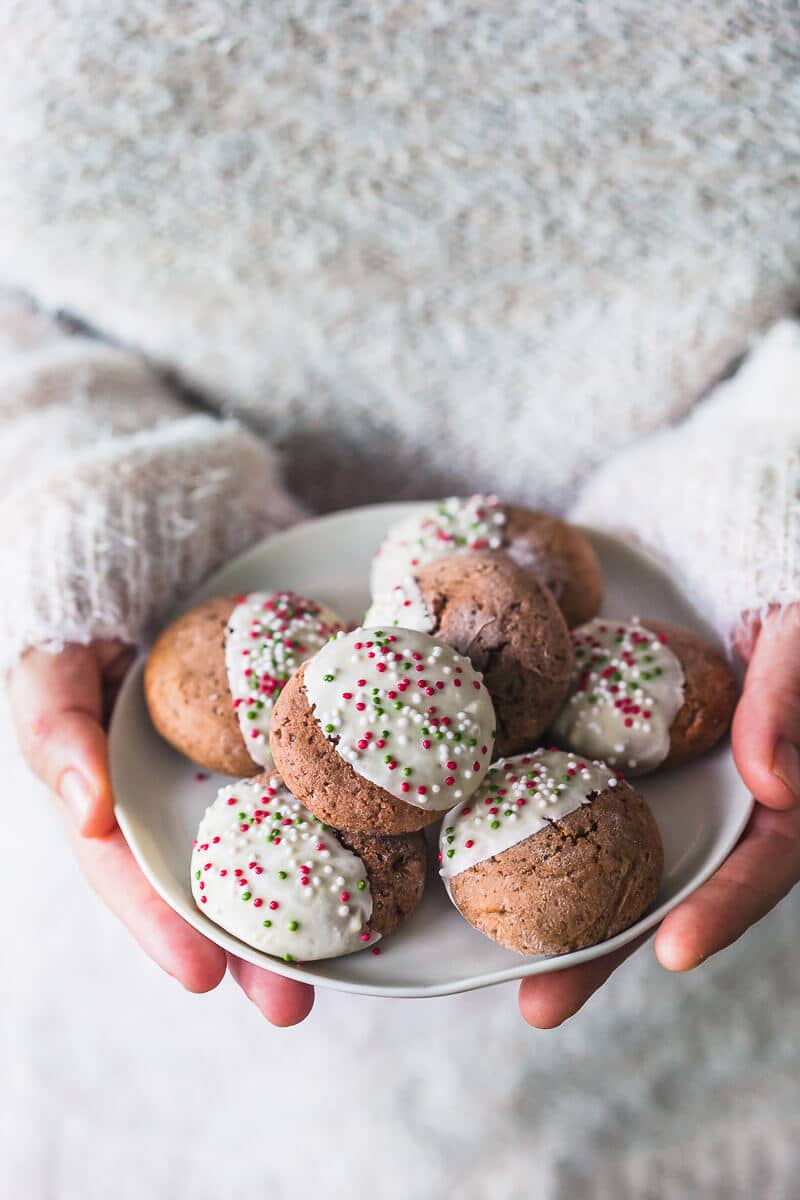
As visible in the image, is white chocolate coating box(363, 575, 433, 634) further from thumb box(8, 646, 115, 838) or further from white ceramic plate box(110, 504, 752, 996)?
thumb box(8, 646, 115, 838)

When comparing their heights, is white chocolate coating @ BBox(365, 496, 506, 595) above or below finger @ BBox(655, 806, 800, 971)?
above

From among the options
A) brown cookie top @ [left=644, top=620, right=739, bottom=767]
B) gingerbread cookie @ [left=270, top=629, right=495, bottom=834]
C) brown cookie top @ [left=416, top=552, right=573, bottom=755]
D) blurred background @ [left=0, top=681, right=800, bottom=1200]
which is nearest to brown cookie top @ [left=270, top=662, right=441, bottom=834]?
gingerbread cookie @ [left=270, top=629, right=495, bottom=834]

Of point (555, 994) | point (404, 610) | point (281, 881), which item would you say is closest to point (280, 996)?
point (281, 881)

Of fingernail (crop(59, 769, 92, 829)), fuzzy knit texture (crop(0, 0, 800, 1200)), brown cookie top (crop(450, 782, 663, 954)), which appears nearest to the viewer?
brown cookie top (crop(450, 782, 663, 954))

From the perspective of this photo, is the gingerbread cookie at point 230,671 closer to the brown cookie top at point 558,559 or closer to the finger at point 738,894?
the brown cookie top at point 558,559

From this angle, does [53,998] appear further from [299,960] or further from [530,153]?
[530,153]
